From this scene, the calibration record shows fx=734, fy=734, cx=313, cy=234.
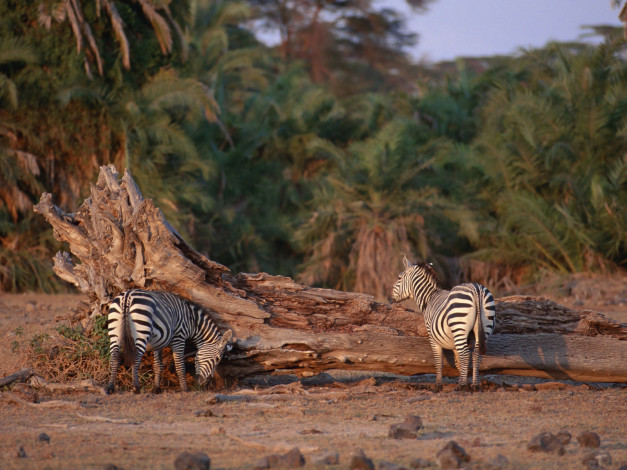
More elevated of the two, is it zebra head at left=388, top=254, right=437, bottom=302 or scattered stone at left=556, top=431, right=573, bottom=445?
zebra head at left=388, top=254, right=437, bottom=302

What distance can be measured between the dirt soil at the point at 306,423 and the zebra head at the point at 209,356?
0.19 metres

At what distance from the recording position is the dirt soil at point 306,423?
16.2 feet

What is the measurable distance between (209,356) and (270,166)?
1395cm

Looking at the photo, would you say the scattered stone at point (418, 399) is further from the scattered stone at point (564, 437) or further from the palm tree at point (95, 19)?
the palm tree at point (95, 19)

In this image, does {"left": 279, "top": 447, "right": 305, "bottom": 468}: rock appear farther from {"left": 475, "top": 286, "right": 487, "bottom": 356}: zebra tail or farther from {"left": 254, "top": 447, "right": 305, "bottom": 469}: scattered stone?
{"left": 475, "top": 286, "right": 487, "bottom": 356}: zebra tail

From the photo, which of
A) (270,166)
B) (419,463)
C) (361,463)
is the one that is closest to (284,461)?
(361,463)

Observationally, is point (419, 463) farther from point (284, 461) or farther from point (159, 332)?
point (159, 332)

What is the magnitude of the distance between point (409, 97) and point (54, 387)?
18608mm

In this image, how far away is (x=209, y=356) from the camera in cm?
772

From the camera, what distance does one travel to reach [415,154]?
18406mm

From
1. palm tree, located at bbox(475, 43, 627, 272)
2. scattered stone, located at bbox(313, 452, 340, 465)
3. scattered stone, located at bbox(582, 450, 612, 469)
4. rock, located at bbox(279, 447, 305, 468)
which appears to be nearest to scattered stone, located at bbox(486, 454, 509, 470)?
scattered stone, located at bbox(582, 450, 612, 469)

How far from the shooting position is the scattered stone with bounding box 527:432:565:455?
504 centimetres

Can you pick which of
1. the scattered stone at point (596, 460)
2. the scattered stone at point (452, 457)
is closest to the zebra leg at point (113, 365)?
the scattered stone at point (452, 457)

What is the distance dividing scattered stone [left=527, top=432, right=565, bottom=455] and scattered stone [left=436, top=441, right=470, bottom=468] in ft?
2.08
